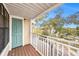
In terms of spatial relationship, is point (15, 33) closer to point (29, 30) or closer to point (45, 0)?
point (29, 30)

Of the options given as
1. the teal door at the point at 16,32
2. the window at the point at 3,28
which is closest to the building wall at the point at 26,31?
the teal door at the point at 16,32

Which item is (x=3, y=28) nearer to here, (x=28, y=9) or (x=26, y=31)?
(x=26, y=31)

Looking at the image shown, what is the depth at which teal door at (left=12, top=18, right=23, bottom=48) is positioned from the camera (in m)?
3.18

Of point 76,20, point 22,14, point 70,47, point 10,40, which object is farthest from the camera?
point 10,40

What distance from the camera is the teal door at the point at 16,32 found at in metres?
3.18

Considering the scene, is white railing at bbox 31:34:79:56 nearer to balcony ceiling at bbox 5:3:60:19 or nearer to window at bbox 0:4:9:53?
balcony ceiling at bbox 5:3:60:19

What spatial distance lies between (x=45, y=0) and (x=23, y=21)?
48.7 inches

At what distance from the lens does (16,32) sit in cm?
333

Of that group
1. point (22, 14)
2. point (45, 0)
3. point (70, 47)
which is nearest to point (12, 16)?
point (22, 14)

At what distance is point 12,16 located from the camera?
3.29 meters

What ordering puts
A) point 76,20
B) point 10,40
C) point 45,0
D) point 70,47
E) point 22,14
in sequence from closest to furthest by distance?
1. point 45,0
2. point 70,47
3. point 76,20
4. point 22,14
5. point 10,40

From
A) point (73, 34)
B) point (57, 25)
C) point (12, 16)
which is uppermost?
point (12, 16)

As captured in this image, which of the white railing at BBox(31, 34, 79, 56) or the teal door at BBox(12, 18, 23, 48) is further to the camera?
the teal door at BBox(12, 18, 23, 48)

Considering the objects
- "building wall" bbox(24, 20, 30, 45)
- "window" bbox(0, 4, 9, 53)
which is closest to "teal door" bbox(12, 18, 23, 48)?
"building wall" bbox(24, 20, 30, 45)
